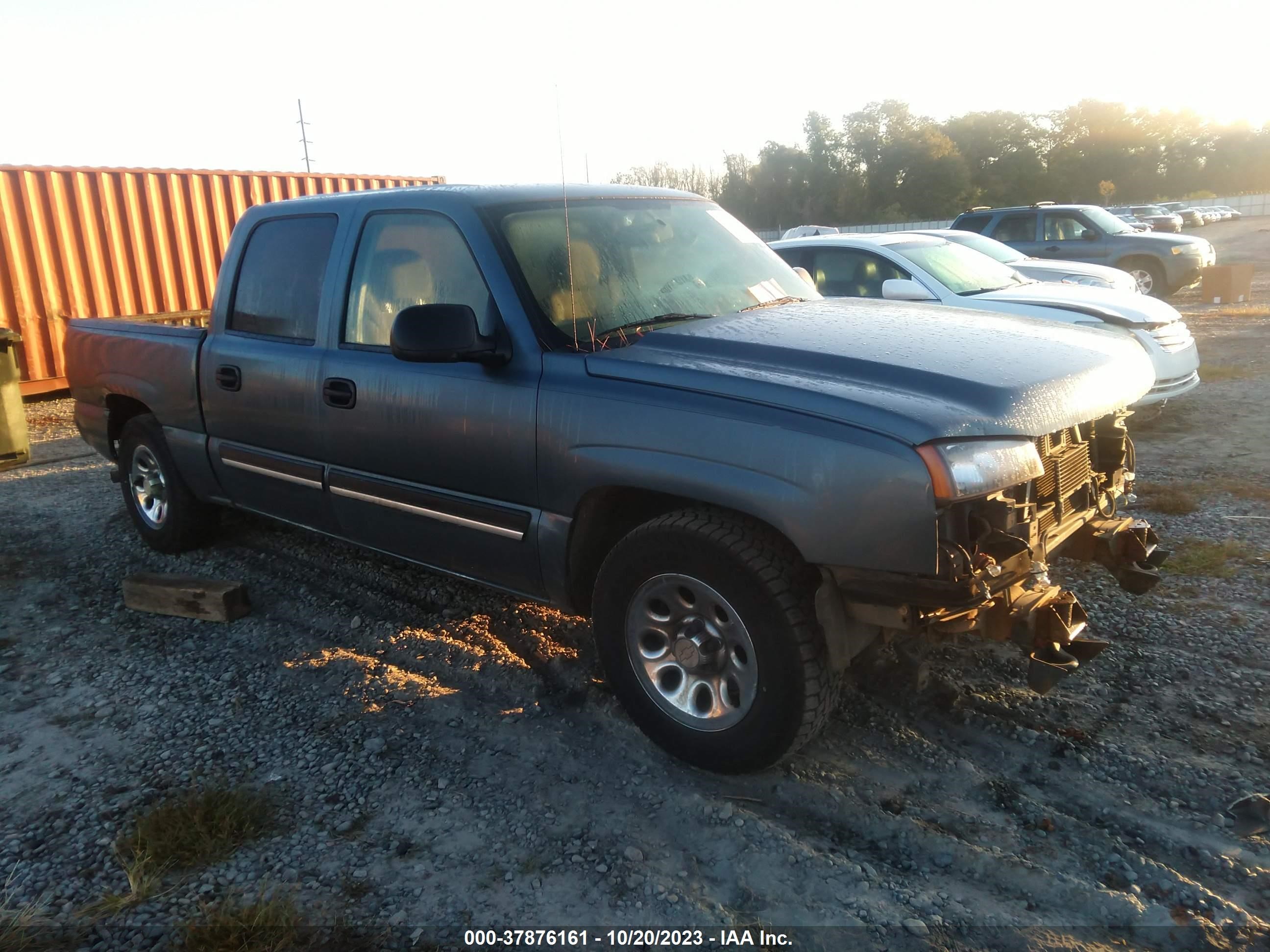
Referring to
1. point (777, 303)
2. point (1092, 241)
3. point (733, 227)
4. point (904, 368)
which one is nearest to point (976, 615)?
point (904, 368)

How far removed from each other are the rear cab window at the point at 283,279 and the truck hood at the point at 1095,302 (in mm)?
5335

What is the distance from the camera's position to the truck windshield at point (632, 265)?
11.2 ft

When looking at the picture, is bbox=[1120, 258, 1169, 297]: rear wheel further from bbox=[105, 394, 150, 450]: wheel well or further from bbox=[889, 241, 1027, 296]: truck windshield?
bbox=[105, 394, 150, 450]: wheel well

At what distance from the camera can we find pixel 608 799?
116 inches

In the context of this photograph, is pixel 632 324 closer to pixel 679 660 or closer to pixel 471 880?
pixel 679 660

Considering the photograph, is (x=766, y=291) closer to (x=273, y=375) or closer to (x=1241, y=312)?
(x=273, y=375)

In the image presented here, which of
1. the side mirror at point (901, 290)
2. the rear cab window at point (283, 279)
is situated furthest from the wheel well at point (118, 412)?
the side mirror at point (901, 290)

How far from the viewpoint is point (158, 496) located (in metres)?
5.40

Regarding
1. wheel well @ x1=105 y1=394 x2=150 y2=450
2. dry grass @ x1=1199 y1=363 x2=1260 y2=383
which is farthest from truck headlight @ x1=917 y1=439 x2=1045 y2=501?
dry grass @ x1=1199 y1=363 x2=1260 y2=383

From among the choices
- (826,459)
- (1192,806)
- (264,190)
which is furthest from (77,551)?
(264,190)

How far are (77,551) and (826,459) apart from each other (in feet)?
16.4

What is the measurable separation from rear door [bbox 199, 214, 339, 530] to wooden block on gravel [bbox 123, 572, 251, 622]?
438 millimetres

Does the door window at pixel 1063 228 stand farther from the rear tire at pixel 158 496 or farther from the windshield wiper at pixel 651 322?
the rear tire at pixel 158 496

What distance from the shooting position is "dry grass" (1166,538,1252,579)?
176 inches
